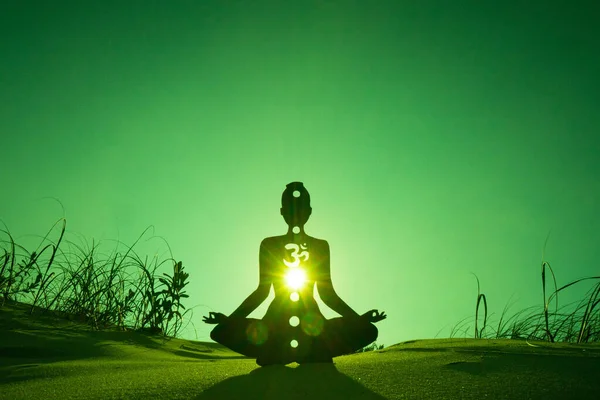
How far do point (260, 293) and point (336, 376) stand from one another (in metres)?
0.70

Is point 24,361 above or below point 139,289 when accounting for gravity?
below

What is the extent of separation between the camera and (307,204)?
10.5ft

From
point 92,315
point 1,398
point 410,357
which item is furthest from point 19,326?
point 410,357

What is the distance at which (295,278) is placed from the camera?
3102mm

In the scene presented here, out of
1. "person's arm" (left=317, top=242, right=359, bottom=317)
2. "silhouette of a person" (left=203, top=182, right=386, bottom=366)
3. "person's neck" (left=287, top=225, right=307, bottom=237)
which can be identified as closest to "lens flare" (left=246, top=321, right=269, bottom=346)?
"silhouette of a person" (left=203, top=182, right=386, bottom=366)

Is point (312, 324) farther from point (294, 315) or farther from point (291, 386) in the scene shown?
point (291, 386)

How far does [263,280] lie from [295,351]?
462 millimetres

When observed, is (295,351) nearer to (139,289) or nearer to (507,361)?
(507,361)

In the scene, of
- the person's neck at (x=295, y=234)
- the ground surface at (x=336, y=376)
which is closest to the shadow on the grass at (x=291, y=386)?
the ground surface at (x=336, y=376)

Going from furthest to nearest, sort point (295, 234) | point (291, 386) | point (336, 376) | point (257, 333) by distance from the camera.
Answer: point (295, 234) → point (257, 333) → point (336, 376) → point (291, 386)

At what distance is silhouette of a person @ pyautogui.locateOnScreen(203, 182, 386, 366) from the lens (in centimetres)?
289

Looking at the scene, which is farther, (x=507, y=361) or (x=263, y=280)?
(x=263, y=280)

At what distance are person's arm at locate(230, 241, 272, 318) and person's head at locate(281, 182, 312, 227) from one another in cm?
25

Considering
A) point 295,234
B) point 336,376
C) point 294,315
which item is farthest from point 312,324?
point 295,234
